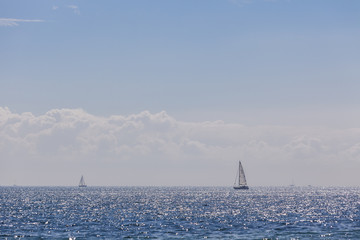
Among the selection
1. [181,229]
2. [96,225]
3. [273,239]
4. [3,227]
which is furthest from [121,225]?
[273,239]

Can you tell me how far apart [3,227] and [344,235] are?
184 ft

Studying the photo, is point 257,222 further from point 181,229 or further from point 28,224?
point 28,224

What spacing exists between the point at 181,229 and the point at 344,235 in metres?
25.5

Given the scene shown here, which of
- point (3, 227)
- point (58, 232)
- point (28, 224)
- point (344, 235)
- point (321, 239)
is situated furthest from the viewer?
point (28, 224)

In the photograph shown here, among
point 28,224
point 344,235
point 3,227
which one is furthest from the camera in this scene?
point 28,224

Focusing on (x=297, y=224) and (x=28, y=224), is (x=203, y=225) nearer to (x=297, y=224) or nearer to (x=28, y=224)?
(x=297, y=224)

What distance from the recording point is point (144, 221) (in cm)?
9731

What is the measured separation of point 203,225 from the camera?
89.0 metres

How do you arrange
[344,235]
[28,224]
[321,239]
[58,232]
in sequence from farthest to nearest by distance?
[28,224]
[58,232]
[344,235]
[321,239]

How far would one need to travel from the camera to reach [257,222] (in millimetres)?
94938

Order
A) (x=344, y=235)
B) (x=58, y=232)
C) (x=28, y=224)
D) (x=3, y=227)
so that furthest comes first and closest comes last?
(x=28, y=224)
(x=3, y=227)
(x=58, y=232)
(x=344, y=235)

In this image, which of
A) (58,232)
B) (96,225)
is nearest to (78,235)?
(58,232)

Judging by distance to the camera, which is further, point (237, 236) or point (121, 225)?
point (121, 225)

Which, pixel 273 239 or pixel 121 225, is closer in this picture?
pixel 273 239
